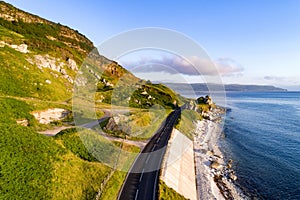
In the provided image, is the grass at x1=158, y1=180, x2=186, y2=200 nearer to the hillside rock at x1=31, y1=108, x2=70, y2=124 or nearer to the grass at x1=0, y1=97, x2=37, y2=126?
the grass at x1=0, y1=97, x2=37, y2=126

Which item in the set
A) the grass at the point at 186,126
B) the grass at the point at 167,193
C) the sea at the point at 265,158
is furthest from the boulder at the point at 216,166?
the grass at the point at 186,126

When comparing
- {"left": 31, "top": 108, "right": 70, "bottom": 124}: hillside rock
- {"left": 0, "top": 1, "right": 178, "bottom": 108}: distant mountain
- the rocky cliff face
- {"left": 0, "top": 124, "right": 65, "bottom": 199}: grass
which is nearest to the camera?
{"left": 0, "top": 124, "right": 65, "bottom": 199}: grass

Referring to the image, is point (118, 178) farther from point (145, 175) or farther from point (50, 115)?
point (50, 115)

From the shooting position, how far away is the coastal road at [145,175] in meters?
30.6

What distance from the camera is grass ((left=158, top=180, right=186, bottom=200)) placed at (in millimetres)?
30875

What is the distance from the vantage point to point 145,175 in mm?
36344

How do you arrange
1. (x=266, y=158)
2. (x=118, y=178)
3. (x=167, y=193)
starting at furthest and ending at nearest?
(x=266, y=158) → (x=118, y=178) → (x=167, y=193)

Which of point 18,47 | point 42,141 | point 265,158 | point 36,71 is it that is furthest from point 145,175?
point 18,47

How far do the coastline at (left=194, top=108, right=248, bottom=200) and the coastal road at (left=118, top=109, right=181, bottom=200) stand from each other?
33.3 ft

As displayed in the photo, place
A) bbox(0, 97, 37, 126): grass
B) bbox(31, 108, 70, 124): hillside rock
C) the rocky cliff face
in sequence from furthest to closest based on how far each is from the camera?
1. the rocky cliff face
2. bbox(31, 108, 70, 124): hillside rock
3. bbox(0, 97, 37, 126): grass

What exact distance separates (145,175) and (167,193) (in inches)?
220

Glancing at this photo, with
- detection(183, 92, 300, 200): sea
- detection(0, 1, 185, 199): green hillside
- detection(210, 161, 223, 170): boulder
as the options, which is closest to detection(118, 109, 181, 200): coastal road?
detection(0, 1, 185, 199): green hillside

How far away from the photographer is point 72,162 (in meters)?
31.7

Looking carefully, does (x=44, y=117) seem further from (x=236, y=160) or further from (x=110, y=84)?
(x=110, y=84)
